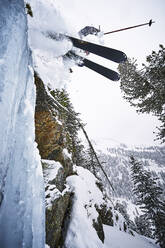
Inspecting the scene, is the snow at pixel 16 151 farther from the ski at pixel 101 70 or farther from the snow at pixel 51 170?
the ski at pixel 101 70

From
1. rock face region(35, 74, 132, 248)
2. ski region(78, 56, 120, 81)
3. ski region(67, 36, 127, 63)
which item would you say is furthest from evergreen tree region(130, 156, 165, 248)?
ski region(67, 36, 127, 63)

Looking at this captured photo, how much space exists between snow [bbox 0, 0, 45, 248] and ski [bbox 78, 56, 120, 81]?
13.7 feet

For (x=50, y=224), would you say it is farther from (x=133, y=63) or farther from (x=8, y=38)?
(x=133, y=63)

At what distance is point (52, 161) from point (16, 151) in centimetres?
329

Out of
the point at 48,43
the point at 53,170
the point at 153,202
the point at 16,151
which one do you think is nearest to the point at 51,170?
the point at 53,170

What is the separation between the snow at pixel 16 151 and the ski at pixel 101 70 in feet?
13.7

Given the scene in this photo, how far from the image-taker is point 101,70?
6.15 m

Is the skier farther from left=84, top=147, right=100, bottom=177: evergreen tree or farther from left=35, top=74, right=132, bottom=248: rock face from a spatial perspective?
left=84, top=147, right=100, bottom=177: evergreen tree

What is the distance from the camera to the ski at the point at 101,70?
5923mm

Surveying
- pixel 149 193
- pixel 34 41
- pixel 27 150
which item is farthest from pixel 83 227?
pixel 149 193

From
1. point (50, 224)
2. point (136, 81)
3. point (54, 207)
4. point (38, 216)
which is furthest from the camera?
point (136, 81)

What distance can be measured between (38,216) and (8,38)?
8.54 feet

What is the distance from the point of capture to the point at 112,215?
9.50m

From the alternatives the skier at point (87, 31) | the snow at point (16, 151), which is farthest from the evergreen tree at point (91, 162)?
the snow at point (16, 151)
